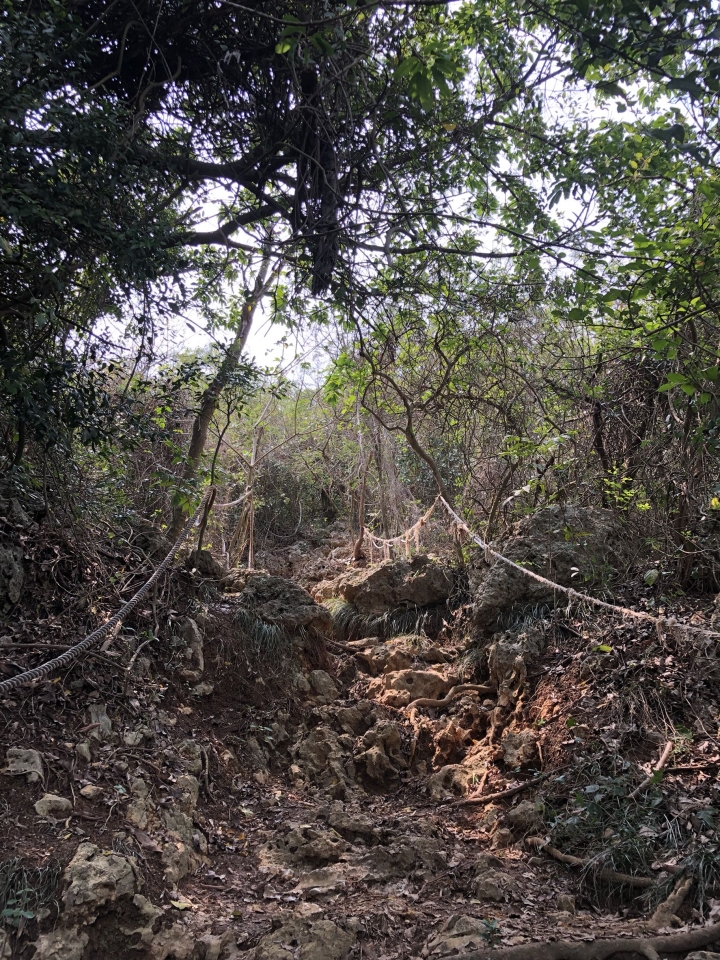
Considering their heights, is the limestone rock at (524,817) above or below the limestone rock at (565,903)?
above

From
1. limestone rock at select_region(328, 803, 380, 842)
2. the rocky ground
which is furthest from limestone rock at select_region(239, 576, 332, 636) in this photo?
limestone rock at select_region(328, 803, 380, 842)

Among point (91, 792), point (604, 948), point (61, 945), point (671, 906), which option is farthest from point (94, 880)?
point (671, 906)

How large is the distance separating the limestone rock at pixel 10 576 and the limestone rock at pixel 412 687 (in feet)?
9.01

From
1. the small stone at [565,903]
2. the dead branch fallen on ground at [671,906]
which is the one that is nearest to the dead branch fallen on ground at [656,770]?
the dead branch fallen on ground at [671,906]

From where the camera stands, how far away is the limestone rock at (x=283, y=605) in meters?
5.20

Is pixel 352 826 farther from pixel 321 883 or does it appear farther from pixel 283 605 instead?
pixel 283 605

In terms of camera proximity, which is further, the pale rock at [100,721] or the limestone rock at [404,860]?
the pale rock at [100,721]

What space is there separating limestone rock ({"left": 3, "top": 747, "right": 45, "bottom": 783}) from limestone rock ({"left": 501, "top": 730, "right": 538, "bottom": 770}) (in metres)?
2.69

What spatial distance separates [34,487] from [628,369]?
4408 millimetres

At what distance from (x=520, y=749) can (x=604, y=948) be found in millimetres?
1637

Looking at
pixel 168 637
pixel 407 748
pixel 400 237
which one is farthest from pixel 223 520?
pixel 400 237

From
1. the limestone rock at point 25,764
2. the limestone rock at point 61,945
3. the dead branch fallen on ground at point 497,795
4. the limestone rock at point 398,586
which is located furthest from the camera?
the limestone rock at point 398,586

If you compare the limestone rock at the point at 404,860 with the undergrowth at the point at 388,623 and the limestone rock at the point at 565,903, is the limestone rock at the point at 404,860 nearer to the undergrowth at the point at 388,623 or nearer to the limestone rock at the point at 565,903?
the limestone rock at the point at 565,903

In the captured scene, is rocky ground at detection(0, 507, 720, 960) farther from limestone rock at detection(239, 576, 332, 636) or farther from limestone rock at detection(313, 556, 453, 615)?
limestone rock at detection(313, 556, 453, 615)
